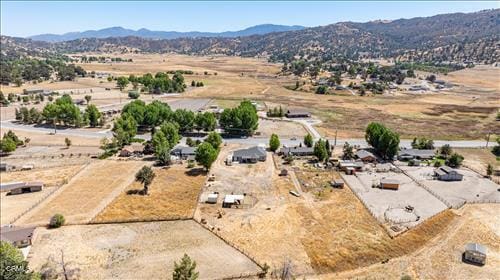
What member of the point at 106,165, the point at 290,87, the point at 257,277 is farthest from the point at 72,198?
the point at 290,87

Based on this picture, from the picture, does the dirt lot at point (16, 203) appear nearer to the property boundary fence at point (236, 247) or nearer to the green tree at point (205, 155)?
the green tree at point (205, 155)

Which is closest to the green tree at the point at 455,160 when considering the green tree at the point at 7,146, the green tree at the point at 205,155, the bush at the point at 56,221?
the green tree at the point at 205,155

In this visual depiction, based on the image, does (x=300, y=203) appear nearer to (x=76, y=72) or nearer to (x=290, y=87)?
(x=290, y=87)

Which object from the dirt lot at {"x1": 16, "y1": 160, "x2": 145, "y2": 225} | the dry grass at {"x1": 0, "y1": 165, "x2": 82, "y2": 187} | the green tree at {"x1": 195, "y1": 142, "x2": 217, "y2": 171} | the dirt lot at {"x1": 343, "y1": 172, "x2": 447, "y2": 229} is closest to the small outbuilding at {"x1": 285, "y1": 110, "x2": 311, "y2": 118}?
the dirt lot at {"x1": 343, "y1": 172, "x2": 447, "y2": 229}

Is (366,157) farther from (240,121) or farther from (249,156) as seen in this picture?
(240,121)

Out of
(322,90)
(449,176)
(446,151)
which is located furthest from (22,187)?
(322,90)

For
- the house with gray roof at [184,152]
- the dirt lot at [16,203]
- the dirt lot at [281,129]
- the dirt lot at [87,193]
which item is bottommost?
the dirt lot at [16,203]

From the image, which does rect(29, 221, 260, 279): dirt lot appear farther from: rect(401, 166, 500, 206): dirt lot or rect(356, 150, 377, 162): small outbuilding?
rect(356, 150, 377, 162): small outbuilding

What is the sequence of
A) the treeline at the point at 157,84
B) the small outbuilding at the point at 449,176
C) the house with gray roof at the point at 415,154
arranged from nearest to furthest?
the small outbuilding at the point at 449,176 → the house with gray roof at the point at 415,154 → the treeline at the point at 157,84
